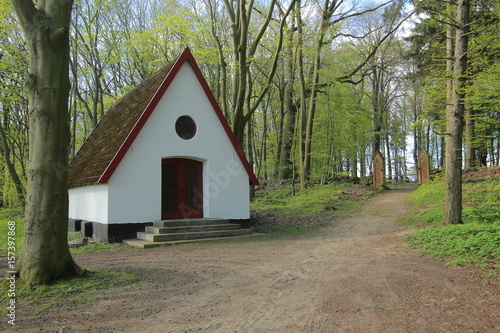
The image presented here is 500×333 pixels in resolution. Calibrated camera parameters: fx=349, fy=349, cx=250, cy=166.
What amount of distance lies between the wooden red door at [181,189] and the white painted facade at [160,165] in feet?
0.89

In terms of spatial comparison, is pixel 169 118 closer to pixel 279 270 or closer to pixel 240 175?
pixel 240 175

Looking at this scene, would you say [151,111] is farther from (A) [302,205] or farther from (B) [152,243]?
(A) [302,205]

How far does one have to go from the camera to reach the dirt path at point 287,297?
3.89 meters

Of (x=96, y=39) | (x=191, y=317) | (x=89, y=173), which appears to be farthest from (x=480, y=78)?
(x=96, y=39)

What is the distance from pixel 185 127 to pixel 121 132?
2098 mm

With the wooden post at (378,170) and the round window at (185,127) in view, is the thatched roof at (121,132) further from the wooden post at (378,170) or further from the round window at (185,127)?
the wooden post at (378,170)

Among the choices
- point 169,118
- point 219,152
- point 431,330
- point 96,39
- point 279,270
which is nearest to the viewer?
point 431,330

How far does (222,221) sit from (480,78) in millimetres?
9003

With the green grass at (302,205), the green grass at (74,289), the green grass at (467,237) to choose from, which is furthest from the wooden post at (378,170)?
the green grass at (74,289)

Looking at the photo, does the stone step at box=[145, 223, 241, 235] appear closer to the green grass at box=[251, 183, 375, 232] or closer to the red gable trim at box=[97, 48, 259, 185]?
the green grass at box=[251, 183, 375, 232]

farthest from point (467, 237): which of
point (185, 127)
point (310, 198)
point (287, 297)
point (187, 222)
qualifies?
point (310, 198)

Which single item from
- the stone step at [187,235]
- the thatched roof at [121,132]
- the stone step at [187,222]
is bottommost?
the stone step at [187,235]

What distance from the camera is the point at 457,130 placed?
9.09m

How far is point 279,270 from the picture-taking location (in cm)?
658
